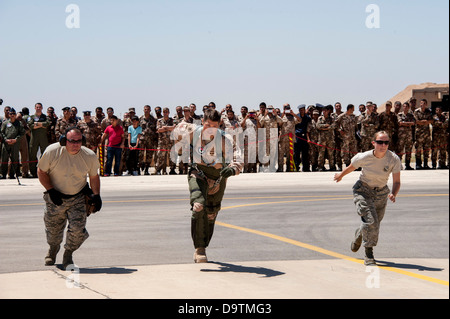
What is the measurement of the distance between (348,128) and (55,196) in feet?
59.3

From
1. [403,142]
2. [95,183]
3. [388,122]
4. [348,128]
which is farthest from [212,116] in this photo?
[403,142]

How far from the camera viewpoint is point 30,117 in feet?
79.8

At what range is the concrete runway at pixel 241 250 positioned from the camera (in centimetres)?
820

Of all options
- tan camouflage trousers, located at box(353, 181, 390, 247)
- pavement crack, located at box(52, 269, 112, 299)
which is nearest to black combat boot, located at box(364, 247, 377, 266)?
tan camouflage trousers, located at box(353, 181, 390, 247)

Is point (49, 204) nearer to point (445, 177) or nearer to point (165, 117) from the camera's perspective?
point (165, 117)

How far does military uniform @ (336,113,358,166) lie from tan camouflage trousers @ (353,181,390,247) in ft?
54.5

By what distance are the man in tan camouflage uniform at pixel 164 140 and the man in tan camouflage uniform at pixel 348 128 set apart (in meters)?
5.34

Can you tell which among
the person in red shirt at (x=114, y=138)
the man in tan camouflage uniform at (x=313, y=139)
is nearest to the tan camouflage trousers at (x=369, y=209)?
the person in red shirt at (x=114, y=138)

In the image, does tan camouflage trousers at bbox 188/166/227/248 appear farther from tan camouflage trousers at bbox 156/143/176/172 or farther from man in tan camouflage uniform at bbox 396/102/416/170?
man in tan camouflage uniform at bbox 396/102/416/170

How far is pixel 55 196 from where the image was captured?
31.1 ft

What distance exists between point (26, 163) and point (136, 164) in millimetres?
3306

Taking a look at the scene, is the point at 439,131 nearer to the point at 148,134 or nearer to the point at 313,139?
the point at 313,139

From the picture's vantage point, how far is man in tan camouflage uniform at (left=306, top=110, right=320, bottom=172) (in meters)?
26.7

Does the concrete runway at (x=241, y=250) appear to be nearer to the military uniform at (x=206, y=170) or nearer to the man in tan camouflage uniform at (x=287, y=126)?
the military uniform at (x=206, y=170)
